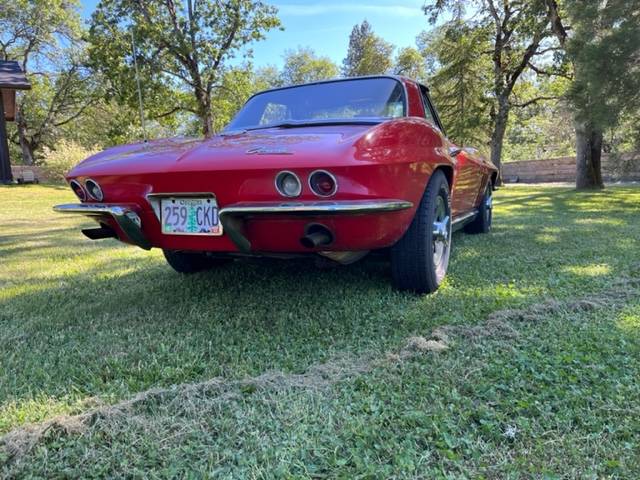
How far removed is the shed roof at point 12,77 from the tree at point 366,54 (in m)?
26.5

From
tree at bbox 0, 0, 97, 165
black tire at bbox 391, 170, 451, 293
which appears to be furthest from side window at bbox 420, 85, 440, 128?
tree at bbox 0, 0, 97, 165

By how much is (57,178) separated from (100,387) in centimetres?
2059

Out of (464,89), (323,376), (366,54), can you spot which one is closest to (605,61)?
(323,376)

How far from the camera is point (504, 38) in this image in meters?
17.6

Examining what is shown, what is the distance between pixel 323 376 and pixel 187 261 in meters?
1.91

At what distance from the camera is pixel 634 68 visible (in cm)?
754

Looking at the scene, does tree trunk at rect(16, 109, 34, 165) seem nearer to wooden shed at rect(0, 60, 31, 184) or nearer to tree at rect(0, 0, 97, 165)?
tree at rect(0, 0, 97, 165)

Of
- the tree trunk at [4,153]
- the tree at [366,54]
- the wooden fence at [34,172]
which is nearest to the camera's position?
the tree trunk at [4,153]

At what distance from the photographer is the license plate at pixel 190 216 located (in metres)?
2.11

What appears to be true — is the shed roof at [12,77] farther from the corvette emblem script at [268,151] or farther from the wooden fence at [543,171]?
the wooden fence at [543,171]

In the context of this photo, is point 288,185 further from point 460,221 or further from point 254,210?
point 460,221

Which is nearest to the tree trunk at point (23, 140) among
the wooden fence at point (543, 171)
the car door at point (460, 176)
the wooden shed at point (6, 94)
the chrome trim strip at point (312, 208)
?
the wooden shed at point (6, 94)

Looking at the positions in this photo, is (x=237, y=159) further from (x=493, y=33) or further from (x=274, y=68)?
(x=274, y=68)

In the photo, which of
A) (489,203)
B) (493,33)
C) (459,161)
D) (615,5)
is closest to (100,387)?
(459,161)
